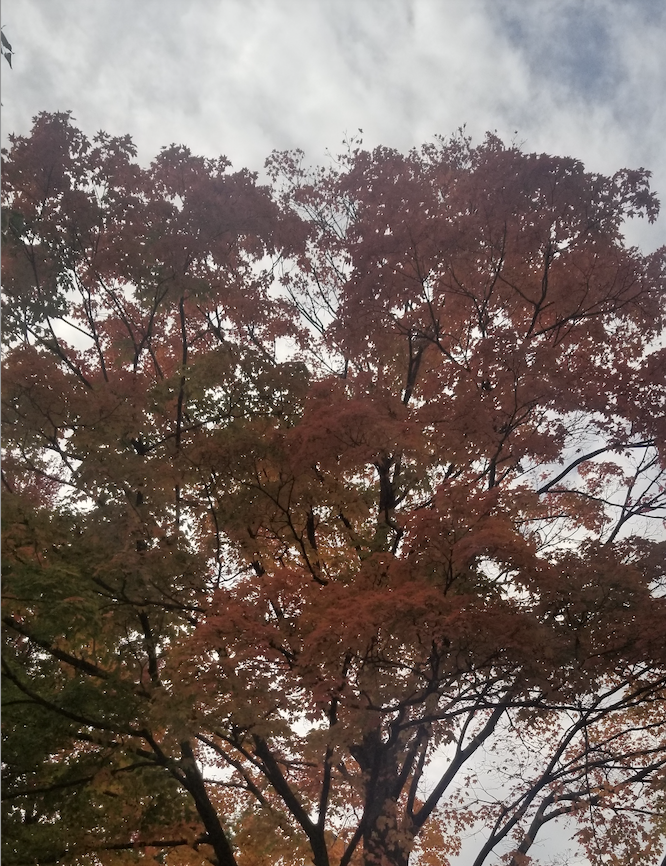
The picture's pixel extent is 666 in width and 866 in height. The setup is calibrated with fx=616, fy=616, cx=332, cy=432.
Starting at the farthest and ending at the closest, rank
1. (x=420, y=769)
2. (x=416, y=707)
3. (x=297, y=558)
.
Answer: (x=420, y=769)
(x=297, y=558)
(x=416, y=707)

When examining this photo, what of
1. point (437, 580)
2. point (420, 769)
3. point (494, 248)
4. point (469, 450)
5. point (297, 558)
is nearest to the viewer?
point (437, 580)

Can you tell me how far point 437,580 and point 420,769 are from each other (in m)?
3.73

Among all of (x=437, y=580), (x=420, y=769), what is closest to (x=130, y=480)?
(x=437, y=580)

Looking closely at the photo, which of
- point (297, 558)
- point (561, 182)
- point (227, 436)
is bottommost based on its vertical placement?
point (297, 558)

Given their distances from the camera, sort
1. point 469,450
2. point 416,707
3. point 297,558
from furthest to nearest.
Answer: point 297,558
point 469,450
point 416,707

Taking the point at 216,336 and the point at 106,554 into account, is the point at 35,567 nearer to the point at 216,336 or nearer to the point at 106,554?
the point at 106,554

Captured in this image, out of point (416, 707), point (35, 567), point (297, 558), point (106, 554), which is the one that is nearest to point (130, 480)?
point (106, 554)

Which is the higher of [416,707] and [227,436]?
[227,436]

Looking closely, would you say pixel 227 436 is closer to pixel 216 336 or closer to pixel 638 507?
pixel 216 336

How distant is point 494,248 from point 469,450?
7.36ft

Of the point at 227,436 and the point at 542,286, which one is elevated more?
the point at 542,286

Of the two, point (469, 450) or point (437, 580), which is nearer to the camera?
point (437, 580)

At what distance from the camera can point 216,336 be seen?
795 cm

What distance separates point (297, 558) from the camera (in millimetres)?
7219
